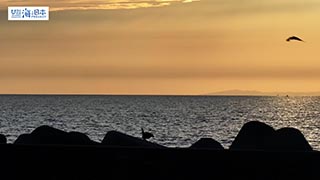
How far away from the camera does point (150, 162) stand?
6254 mm

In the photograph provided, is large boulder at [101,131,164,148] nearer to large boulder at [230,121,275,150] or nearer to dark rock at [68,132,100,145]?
dark rock at [68,132,100,145]

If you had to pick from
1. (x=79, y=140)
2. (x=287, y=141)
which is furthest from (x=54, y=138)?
(x=287, y=141)

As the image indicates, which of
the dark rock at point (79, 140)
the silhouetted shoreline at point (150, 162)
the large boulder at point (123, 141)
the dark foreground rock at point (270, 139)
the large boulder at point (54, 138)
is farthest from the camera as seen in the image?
the dark foreground rock at point (270, 139)

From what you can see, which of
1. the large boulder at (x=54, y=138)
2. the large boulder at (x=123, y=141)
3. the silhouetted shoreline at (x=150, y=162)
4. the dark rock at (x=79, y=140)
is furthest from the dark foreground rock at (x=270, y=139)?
the silhouetted shoreline at (x=150, y=162)

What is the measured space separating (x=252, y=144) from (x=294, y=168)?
4.15 metres

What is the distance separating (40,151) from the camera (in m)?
6.35

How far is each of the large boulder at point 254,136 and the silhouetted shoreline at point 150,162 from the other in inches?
154

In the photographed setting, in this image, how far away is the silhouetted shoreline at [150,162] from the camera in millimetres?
6137

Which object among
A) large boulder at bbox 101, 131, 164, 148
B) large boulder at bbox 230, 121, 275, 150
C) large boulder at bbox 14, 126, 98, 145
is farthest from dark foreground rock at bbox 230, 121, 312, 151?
large boulder at bbox 14, 126, 98, 145

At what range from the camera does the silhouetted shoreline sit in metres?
6.14

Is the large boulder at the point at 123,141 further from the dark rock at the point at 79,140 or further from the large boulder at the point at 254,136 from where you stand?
the large boulder at the point at 254,136

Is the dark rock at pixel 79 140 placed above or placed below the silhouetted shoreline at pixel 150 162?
above

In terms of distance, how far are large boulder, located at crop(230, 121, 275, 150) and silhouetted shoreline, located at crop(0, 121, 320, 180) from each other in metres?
3.91

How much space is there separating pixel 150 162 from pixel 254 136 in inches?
176
